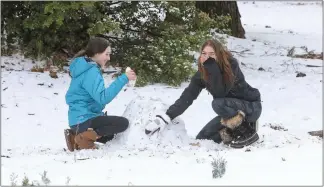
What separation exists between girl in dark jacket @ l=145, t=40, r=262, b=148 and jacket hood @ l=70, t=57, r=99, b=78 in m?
0.89

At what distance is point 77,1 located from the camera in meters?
9.12

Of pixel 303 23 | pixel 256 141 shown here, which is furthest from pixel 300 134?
pixel 303 23

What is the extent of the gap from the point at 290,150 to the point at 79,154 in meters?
2.04

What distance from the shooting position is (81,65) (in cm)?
568

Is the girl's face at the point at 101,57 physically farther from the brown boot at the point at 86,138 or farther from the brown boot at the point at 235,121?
the brown boot at the point at 235,121

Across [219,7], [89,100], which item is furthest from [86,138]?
[219,7]

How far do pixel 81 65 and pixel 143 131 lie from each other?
37.9 inches

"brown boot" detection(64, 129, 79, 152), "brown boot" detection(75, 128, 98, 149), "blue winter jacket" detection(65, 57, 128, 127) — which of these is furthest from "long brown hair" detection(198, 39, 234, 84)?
"brown boot" detection(64, 129, 79, 152)

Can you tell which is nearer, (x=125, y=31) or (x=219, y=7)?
(x=125, y=31)

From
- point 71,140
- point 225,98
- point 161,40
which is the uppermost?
point 225,98

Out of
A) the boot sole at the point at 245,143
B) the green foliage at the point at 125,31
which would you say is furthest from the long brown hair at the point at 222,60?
the green foliage at the point at 125,31

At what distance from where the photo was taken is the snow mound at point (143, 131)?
5.84 m

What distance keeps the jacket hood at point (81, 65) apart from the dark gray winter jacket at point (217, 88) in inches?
38.5

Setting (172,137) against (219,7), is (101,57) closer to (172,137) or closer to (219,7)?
(172,137)
